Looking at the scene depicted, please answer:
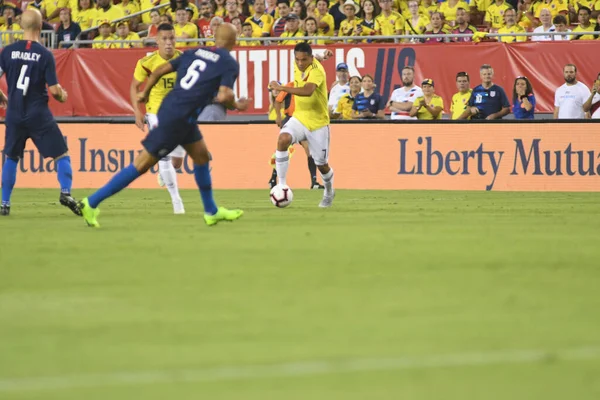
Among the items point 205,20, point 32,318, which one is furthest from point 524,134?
point 32,318

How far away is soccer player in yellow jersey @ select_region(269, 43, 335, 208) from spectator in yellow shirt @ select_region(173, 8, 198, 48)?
8.90 meters

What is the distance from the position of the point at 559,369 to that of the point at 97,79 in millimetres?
21049

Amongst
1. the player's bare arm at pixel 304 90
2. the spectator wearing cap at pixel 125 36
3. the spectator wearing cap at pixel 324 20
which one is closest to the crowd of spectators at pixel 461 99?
the spectator wearing cap at pixel 324 20

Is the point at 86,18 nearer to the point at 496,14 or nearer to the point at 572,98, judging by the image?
the point at 496,14

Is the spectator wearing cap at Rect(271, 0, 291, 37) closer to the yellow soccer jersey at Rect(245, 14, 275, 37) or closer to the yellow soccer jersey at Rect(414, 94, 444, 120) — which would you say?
the yellow soccer jersey at Rect(245, 14, 275, 37)

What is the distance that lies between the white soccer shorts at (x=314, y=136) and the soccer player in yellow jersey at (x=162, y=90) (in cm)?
155

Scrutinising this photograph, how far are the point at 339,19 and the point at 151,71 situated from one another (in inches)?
401

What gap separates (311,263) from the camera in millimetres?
9172

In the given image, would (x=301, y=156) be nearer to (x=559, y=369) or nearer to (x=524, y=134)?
(x=524, y=134)

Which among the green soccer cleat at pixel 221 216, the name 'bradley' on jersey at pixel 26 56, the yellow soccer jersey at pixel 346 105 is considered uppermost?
the name 'bradley' on jersey at pixel 26 56

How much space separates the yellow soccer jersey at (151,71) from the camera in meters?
15.6

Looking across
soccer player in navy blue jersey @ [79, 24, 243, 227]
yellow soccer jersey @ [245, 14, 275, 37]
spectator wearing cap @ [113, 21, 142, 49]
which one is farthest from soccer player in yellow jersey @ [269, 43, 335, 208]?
spectator wearing cap @ [113, 21, 142, 49]

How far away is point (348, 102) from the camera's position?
77.2ft

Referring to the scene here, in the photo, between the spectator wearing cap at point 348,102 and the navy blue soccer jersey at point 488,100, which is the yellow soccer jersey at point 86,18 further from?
the navy blue soccer jersey at point 488,100
